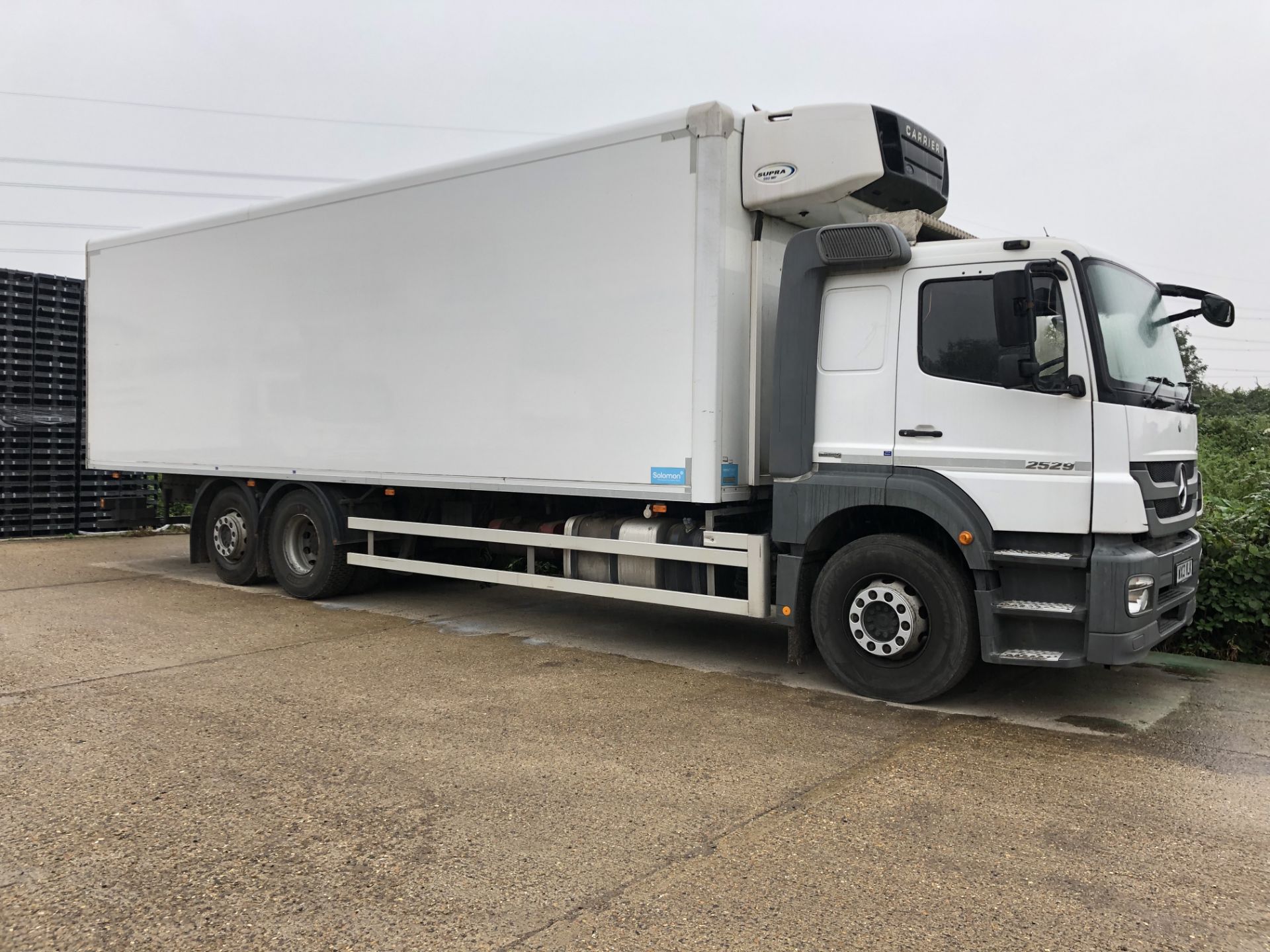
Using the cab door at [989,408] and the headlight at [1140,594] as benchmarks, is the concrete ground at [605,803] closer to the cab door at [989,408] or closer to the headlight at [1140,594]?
the headlight at [1140,594]

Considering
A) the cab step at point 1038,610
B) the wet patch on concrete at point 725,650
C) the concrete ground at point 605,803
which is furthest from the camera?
the wet patch on concrete at point 725,650

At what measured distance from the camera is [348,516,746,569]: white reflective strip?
20.9 feet

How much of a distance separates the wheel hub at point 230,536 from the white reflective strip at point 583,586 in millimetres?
1642

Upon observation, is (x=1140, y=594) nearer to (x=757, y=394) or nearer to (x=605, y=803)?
(x=757, y=394)

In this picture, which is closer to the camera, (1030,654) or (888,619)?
(1030,654)

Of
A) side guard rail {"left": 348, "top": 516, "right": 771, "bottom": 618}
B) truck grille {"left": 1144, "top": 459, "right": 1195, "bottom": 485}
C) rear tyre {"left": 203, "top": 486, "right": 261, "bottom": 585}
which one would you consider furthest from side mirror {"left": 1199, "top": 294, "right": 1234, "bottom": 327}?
rear tyre {"left": 203, "top": 486, "right": 261, "bottom": 585}

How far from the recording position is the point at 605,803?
4141 millimetres

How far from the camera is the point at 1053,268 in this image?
17.3 ft

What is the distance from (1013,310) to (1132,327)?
950mm

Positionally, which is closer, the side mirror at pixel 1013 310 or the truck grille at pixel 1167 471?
the side mirror at pixel 1013 310

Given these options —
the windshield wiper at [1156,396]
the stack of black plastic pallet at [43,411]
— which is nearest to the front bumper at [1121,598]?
the windshield wiper at [1156,396]

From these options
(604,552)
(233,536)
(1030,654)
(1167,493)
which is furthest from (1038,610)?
(233,536)

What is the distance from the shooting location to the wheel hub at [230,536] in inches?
392

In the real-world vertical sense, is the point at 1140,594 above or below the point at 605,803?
above
